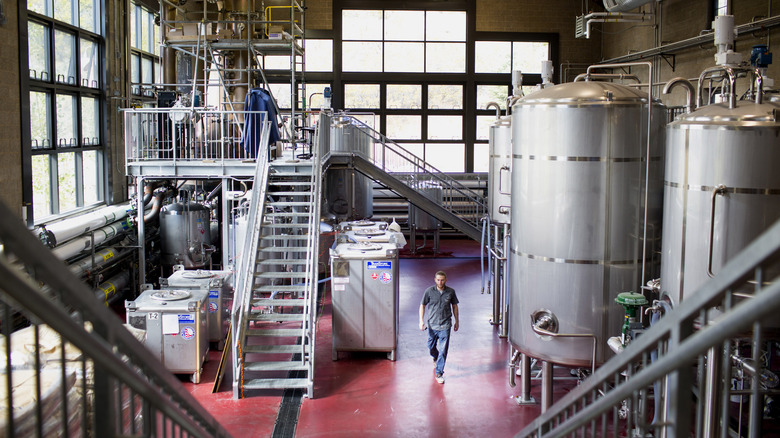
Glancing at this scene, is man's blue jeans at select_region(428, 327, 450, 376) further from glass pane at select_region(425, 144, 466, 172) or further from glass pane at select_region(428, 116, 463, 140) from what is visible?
glass pane at select_region(428, 116, 463, 140)

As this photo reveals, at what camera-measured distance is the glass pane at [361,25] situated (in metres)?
25.0

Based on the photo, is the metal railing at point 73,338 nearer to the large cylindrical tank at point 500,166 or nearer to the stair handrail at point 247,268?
the stair handrail at point 247,268

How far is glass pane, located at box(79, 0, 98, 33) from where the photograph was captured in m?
15.2

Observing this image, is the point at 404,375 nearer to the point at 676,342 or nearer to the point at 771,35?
the point at 676,342

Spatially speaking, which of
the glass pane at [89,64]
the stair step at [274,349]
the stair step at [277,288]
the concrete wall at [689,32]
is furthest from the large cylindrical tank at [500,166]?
the glass pane at [89,64]

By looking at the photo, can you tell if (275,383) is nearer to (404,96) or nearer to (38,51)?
(38,51)

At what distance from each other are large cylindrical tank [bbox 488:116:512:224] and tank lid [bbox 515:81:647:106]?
4761mm

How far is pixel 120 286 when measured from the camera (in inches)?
580

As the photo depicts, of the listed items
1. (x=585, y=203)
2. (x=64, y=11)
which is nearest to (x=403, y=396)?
(x=585, y=203)

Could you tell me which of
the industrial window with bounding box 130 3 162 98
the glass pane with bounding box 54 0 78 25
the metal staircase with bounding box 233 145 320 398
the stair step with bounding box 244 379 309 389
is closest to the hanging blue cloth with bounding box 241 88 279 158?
the metal staircase with bounding box 233 145 320 398

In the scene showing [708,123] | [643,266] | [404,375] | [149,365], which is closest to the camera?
[149,365]

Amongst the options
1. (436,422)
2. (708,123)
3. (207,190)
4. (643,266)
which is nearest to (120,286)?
(207,190)

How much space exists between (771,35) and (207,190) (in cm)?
1378

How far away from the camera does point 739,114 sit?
630 cm
